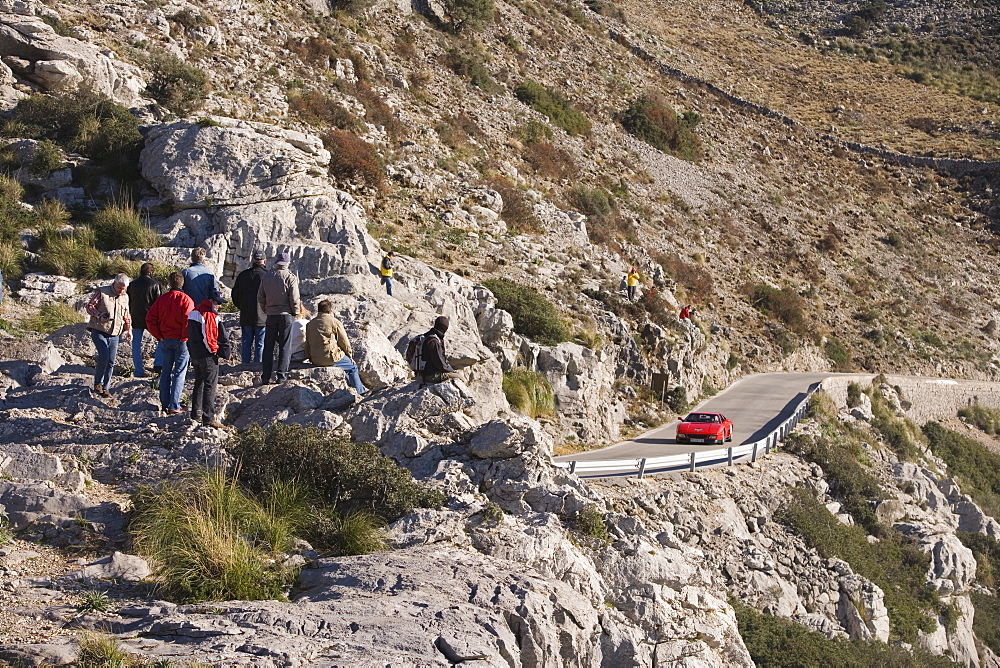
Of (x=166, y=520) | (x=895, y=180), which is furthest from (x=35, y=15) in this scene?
(x=895, y=180)

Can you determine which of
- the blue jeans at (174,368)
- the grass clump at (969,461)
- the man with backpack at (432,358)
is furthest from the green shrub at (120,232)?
the grass clump at (969,461)

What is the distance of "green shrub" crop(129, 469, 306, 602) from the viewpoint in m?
7.45

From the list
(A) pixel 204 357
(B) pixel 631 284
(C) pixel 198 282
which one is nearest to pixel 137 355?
(C) pixel 198 282

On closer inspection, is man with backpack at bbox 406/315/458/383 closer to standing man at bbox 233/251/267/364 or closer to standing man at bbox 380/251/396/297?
standing man at bbox 233/251/267/364

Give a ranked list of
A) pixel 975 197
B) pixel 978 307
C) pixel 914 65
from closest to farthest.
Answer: pixel 978 307, pixel 975 197, pixel 914 65

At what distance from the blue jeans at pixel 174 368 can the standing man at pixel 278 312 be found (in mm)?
1482

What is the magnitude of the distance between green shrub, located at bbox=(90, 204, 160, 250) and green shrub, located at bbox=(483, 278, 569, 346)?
9.66 metres

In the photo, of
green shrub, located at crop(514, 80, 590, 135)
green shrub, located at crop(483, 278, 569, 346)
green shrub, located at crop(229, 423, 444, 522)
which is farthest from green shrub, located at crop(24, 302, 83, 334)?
green shrub, located at crop(514, 80, 590, 135)

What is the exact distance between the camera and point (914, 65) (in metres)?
78.2

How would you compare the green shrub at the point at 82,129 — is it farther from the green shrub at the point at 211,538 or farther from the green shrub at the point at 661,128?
the green shrub at the point at 661,128

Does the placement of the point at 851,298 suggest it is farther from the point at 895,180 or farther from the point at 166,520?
the point at 166,520

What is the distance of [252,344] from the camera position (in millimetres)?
12672

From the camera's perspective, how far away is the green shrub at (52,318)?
45.1 ft

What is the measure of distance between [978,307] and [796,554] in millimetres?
38054
